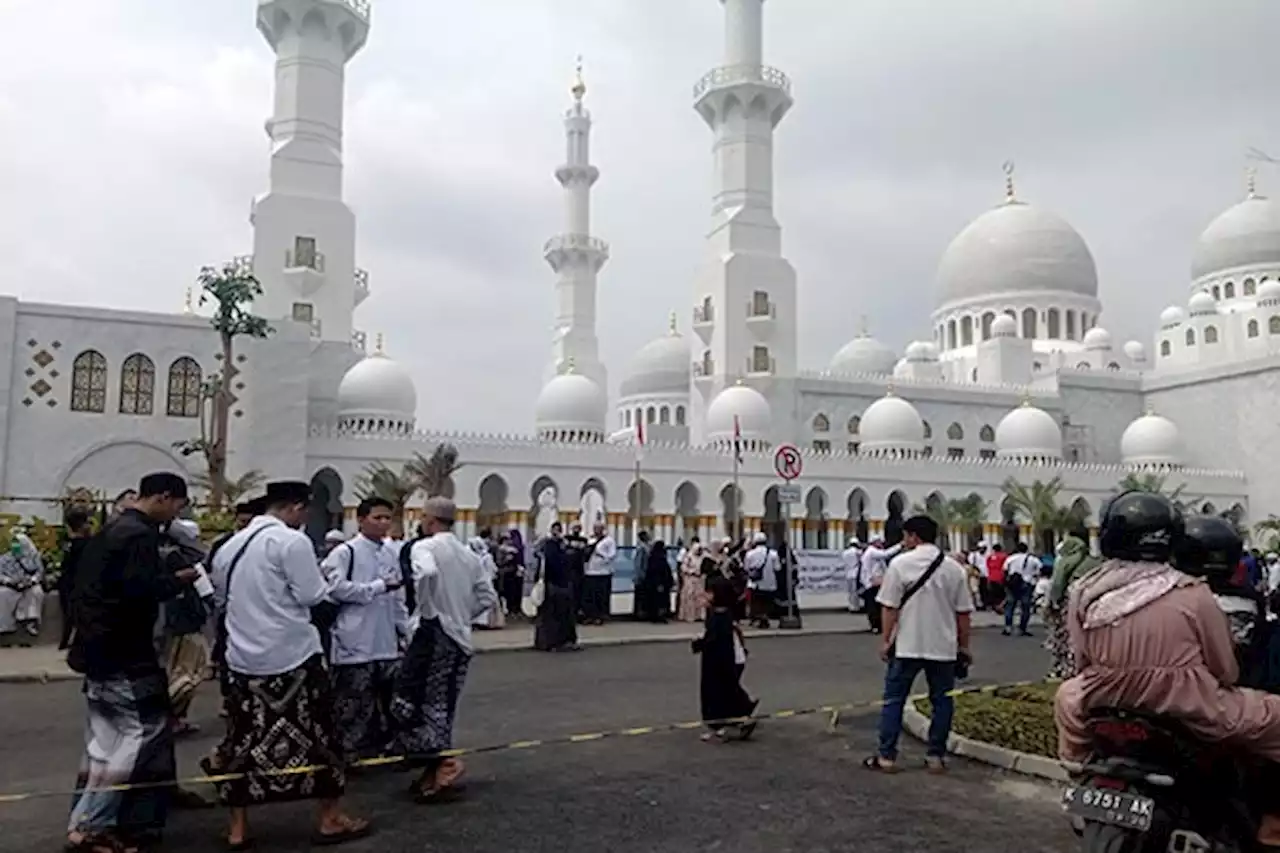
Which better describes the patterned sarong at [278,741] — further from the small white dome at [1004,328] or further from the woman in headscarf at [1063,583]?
the small white dome at [1004,328]

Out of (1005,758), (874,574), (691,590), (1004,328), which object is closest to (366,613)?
(1005,758)

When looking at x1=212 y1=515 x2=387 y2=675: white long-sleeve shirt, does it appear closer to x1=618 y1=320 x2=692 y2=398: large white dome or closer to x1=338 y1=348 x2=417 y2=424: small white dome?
x1=338 y1=348 x2=417 y2=424: small white dome

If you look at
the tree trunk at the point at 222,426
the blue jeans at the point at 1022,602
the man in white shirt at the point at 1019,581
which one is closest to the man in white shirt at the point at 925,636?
the blue jeans at the point at 1022,602

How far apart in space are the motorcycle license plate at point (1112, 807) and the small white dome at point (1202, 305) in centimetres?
5153

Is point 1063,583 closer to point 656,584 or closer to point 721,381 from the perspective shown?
point 656,584

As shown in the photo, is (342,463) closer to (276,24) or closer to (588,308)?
(276,24)

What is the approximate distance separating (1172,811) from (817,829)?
235 cm

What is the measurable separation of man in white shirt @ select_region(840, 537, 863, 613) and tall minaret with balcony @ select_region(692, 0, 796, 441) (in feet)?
59.3

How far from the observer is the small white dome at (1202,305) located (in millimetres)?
48750

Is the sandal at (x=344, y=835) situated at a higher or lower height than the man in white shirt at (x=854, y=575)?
lower

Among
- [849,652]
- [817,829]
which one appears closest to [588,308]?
[849,652]

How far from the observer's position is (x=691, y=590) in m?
18.0

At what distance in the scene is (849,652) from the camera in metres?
13.8

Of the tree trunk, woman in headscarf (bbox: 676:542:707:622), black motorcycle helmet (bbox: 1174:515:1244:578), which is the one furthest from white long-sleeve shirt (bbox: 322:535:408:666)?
the tree trunk
